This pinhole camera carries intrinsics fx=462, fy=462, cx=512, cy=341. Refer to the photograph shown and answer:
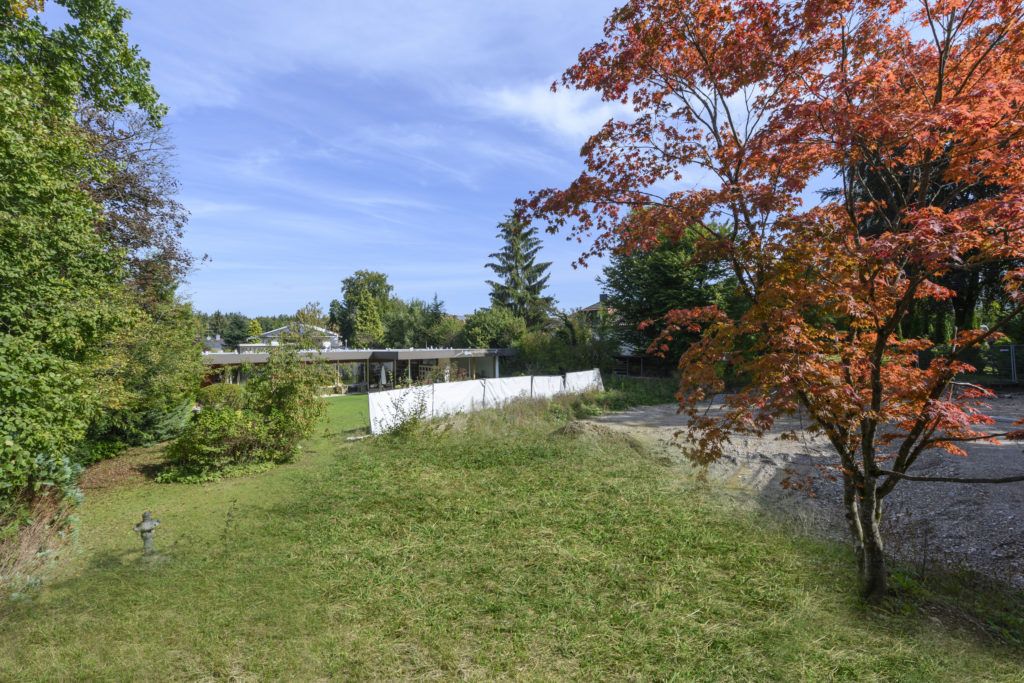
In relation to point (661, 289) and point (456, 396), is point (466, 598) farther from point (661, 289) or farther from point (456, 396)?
point (661, 289)

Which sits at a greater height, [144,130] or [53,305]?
[144,130]

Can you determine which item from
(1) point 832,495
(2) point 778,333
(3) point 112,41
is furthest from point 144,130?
(1) point 832,495

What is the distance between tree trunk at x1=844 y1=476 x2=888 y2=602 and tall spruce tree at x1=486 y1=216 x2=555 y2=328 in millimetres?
31815

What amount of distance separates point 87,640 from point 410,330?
35046 mm

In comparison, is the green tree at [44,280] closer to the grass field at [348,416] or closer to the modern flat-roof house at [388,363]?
the grass field at [348,416]

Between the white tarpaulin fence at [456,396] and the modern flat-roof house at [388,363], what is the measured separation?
13.1 ft

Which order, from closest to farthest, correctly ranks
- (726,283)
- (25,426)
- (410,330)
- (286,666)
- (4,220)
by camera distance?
1. (286,666)
2. (25,426)
3. (4,220)
4. (726,283)
5. (410,330)

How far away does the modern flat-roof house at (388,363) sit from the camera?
63.8 feet

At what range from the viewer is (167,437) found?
37.9ft

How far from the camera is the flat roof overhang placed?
18.7 m

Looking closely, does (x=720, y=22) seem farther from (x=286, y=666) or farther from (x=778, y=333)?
(x=286, y=666)

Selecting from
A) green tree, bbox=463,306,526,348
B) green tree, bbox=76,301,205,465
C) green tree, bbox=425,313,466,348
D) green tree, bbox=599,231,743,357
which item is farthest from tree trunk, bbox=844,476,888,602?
green tree, bbox=425,313,466,348

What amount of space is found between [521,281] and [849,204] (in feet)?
109

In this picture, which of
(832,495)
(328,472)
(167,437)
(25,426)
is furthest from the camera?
(167,437)
